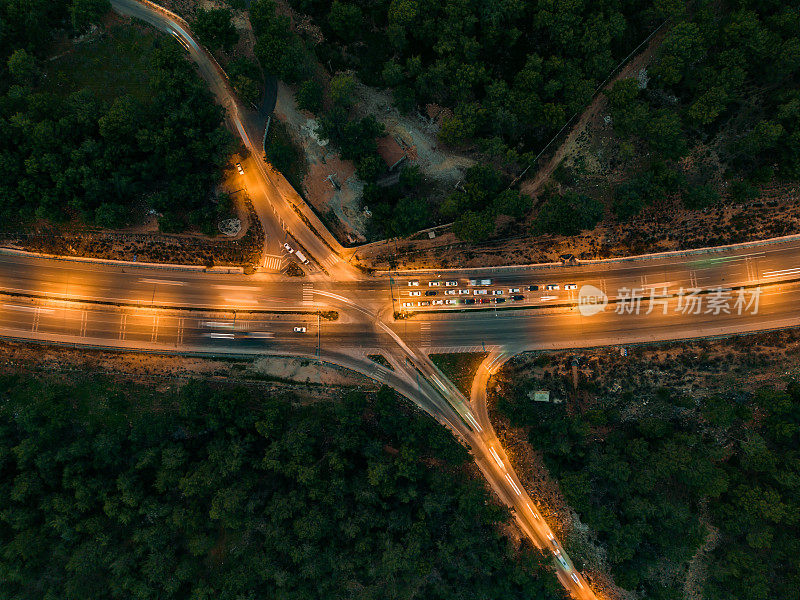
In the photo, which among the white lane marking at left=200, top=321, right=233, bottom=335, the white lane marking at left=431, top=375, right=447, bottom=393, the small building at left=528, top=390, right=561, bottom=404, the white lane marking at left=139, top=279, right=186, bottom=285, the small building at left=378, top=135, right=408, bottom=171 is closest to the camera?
the small building at left=378, top=135, right=408, bottom=171

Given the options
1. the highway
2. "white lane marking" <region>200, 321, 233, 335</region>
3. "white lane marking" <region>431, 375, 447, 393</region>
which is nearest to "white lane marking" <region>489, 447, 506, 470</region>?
the highway

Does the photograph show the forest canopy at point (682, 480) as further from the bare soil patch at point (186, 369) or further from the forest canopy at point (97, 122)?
the forest canopy at point (97, 122)

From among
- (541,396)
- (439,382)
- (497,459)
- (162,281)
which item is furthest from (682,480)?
(162,281)

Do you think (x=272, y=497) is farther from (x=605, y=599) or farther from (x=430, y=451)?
(x=605, y=599)

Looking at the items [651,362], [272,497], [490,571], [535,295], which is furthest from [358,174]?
[490,571]

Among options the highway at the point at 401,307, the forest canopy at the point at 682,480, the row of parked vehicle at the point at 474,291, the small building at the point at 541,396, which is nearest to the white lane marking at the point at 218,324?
the highway at the point at 401,307

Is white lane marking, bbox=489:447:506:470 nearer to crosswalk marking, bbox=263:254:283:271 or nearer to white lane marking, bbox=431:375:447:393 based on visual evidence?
white lane marking, bbox=431:375:447:393

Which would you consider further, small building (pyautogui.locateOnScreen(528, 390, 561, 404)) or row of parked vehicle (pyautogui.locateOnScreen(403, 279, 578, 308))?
row of parked vehicle (pyautogui.locateOnScreen(403, 279, 578, 308))

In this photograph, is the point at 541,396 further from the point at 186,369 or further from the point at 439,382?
the point at 186,369

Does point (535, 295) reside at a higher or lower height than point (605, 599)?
higher
